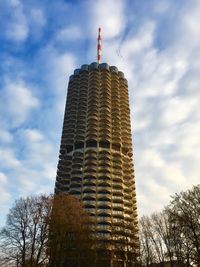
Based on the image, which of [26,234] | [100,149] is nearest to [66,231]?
[26,234]

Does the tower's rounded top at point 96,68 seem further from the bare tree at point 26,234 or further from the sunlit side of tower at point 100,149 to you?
the bare tree at point 26,234

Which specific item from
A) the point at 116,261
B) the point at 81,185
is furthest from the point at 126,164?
the point at 116,261

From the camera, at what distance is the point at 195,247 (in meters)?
43.1

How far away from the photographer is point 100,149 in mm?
117688

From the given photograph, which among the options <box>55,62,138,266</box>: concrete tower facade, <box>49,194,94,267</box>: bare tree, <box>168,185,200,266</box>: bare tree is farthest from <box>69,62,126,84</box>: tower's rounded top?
<box>168,185,200,266</box>: bare tree

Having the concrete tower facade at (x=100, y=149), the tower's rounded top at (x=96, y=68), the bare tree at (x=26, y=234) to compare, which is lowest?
the bare tree at (x=26, y=234)

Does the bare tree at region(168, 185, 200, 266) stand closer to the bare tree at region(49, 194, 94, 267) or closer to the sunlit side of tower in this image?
the bare tree at region(49, 194, 94, 267)

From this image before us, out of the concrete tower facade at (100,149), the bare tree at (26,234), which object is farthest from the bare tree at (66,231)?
the concrete tower facade at (100,149)

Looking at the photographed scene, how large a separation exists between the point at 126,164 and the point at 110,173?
9240mm

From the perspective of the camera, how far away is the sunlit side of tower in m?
104

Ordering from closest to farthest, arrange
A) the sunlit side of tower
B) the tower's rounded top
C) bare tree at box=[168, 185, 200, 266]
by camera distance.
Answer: bare tree at box=[168, 185, 200, 266], the sunlit side of tower, the tower's rounded top

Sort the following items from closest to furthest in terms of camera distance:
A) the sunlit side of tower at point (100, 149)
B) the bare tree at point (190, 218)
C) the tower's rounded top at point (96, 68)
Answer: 1. the bare tree at point (190, 218)
2. the sunlit side of tower at point (100, 149)
3. the tower's rounded top at point (96, 68)

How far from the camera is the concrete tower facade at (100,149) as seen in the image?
10381cm

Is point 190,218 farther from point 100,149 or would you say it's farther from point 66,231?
point 100,149
